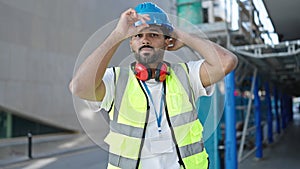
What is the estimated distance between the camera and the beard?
144 centimetres

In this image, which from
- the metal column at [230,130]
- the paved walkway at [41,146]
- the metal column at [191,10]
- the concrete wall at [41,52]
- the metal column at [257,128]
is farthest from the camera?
the concrete wall at [41,52]

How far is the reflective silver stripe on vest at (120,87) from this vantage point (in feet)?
4.87

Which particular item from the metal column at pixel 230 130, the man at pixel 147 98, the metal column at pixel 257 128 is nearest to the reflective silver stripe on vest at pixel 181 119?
the man at pixel 147 98

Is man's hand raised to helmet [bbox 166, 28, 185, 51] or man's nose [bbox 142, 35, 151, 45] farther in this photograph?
man's hand raised to helmet [bbox 166, 28, 185, 51]

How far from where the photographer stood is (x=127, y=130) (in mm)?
1460

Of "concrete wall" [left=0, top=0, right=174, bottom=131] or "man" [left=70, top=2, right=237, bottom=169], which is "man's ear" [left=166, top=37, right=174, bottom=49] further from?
"concrete wall" [left=0, top=0, right=174, bottom=131]

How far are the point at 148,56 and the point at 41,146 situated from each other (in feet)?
35.9

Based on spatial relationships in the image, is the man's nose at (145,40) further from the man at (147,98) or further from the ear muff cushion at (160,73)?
the ear muff cushion at (160,73)

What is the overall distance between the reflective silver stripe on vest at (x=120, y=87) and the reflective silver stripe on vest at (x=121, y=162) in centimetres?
17

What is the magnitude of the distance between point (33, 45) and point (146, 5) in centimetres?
1143

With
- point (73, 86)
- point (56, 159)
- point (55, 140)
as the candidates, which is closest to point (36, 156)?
point (56, 159)

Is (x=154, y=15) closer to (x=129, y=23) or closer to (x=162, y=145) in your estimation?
(x=129, y=23)

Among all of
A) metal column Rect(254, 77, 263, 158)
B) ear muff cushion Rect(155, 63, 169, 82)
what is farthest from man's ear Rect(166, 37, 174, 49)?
metal column Rect(254, 77, 263, 158)

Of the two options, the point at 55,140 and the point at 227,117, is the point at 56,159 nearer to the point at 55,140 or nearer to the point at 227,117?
the point at 55,140
